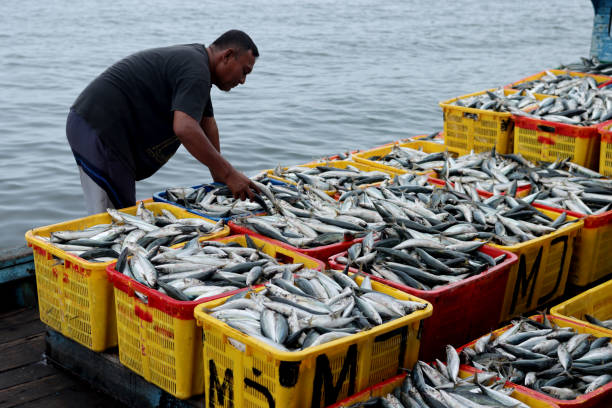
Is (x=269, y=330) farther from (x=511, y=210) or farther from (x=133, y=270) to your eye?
(x=511, y=210)

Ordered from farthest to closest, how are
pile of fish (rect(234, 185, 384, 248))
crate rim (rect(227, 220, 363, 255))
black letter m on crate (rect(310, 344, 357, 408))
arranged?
pile of fish (rect(234, 185, 384, 248)) < crate rim (rect(227, 220, 363, 255)) < black letter m on crate (rect(310, 344, 357, 408))

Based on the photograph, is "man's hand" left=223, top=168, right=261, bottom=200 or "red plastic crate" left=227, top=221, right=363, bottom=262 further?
"man's hand" left=223, top=168, right=261, bottom=200

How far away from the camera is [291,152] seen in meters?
12.6

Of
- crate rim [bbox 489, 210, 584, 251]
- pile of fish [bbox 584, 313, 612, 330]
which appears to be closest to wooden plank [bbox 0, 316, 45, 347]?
crate rim [bbox 489, 210, 584, 251]

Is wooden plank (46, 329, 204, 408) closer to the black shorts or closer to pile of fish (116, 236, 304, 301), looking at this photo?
pile of fish (116, 236, 304, 301)

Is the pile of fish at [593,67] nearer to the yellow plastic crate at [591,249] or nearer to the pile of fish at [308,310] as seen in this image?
the yellow plastic crate at [591,249]

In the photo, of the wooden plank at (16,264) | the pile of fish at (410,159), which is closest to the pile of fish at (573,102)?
the pile of fish at (410,159)

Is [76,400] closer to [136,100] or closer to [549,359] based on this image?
[136,100]

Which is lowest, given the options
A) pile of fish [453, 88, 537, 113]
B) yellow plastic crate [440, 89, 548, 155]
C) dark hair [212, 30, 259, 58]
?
yellow plastic crate [440, 89, 548, 155]

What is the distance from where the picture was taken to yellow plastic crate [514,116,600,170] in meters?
6.00

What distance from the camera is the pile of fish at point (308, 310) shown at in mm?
2969

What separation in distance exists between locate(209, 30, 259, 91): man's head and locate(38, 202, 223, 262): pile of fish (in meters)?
0.99

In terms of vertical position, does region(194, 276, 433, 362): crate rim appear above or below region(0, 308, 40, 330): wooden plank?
above

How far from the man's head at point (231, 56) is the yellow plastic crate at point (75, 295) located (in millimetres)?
1086
